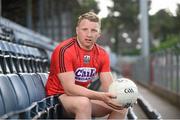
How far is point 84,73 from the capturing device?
5.45 m

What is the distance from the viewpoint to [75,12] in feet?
156

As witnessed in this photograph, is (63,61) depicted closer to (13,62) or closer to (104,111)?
(104,111)

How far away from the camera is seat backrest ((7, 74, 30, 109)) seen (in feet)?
16.9

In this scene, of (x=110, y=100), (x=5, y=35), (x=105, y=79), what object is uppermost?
(x=5, y=35)

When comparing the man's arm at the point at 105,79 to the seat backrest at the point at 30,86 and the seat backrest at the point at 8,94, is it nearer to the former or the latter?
the seat backrest at the point at 30,86

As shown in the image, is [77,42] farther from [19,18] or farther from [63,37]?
[63,37]

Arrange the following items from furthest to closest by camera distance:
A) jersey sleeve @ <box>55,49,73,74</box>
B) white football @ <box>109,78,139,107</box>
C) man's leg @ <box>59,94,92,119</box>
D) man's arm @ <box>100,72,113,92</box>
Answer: man's arm @ <box>100,72,113,92</box> → jersey sleeve @ <box>55,49,73,74</box> → man's leg @ <box>59,94,92,119</box> → white football @ <box>109,78,139,107</box>

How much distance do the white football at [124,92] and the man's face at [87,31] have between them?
1.93 ft

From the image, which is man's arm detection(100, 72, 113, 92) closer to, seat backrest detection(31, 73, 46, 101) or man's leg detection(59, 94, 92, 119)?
man's leg detection(59, 94, 92, 119)

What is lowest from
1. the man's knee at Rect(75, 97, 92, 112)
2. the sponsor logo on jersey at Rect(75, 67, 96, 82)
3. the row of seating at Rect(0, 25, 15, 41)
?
the man's knee at Rect(75, 97, 92, 112)

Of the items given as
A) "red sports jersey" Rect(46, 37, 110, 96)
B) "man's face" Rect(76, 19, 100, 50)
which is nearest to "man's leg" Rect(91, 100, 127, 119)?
"red sports jersey" Rect(46, 37, 110, 96)

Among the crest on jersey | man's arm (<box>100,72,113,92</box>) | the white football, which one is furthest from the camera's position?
man's arm (<box>100,72,113,92</box>)

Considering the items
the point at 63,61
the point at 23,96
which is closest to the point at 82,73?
the point at 63,61

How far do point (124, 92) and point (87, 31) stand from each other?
0.74m
